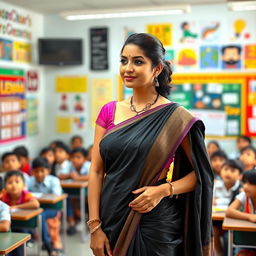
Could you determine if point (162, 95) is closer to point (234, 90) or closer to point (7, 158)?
point (7, 158)

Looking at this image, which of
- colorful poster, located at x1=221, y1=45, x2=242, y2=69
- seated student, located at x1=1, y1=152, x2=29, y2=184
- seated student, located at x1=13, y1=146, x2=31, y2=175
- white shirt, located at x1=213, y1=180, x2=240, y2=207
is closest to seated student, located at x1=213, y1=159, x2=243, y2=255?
white shirt, located at x1=213, y1=180, x2=240, y2=207

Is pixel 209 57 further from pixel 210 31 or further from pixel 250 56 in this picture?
pixel 250 56

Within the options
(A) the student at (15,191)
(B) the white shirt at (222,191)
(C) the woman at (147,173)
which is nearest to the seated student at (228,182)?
(B) the white shirt at (222,191)

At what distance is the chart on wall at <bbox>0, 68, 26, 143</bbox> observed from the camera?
18.5 ft

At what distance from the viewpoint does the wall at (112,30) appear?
604 cm

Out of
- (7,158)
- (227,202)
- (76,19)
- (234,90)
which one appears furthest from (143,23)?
(227,202)

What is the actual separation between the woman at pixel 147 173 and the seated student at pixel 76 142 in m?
5.00

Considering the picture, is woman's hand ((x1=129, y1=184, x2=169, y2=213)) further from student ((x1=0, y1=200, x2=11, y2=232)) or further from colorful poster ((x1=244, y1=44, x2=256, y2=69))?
colorful poster ((x1=244, y1=44, x2=256, y2=69))

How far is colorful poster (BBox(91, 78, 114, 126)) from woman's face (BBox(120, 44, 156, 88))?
5.09 meters

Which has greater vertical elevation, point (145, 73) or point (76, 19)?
point (76, 19)

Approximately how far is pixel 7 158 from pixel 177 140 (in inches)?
157

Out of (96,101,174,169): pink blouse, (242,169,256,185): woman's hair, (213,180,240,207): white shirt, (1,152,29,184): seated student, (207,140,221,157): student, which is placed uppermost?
(96,101,174,169): pink blouse

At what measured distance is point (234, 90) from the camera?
19.9 feet

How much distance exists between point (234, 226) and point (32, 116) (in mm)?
4281
